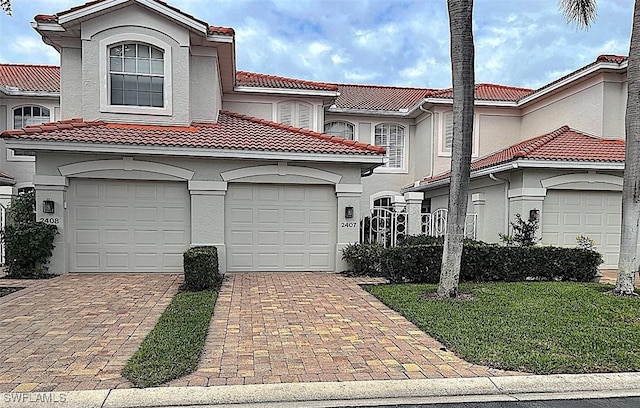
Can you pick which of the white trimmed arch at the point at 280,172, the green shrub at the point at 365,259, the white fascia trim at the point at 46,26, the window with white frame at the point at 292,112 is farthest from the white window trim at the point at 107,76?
the green shrub at the point at 365,259

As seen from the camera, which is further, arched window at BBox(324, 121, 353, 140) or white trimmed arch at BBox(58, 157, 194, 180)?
arched window at BBox(324, 121, 353, 140)

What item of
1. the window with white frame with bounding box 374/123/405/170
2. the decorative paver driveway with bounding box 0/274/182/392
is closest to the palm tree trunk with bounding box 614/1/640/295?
the decorative paver driveway with bounding box 0/274/182/392

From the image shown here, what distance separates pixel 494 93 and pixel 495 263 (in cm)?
1203

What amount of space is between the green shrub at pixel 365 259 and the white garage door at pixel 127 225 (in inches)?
178

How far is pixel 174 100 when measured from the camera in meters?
13.2

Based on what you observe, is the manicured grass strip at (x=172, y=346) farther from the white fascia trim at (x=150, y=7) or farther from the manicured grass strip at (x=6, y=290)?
the white fascia trim at (x=150, y=7)

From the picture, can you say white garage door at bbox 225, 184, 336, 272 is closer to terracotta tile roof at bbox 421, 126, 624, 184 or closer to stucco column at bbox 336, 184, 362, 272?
stucco column at bbox 336, 184, 362, 272

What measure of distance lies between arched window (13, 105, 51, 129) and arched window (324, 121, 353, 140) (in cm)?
1165

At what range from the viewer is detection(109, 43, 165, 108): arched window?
13.0 metres

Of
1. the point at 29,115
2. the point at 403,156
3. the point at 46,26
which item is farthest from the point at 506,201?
the point at 29,115

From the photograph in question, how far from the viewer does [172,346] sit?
5742 millimetres

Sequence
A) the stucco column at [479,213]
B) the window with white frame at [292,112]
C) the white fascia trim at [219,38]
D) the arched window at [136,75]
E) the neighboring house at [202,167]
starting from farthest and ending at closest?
the window with white frame at [292,112] → the stucco column at [479,213] → the white fascia trim at [219,38] → the arched window at [136,75] → the neighboring house at [202,167]

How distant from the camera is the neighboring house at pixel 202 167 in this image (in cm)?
1176

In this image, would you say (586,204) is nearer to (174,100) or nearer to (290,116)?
(290,116)
